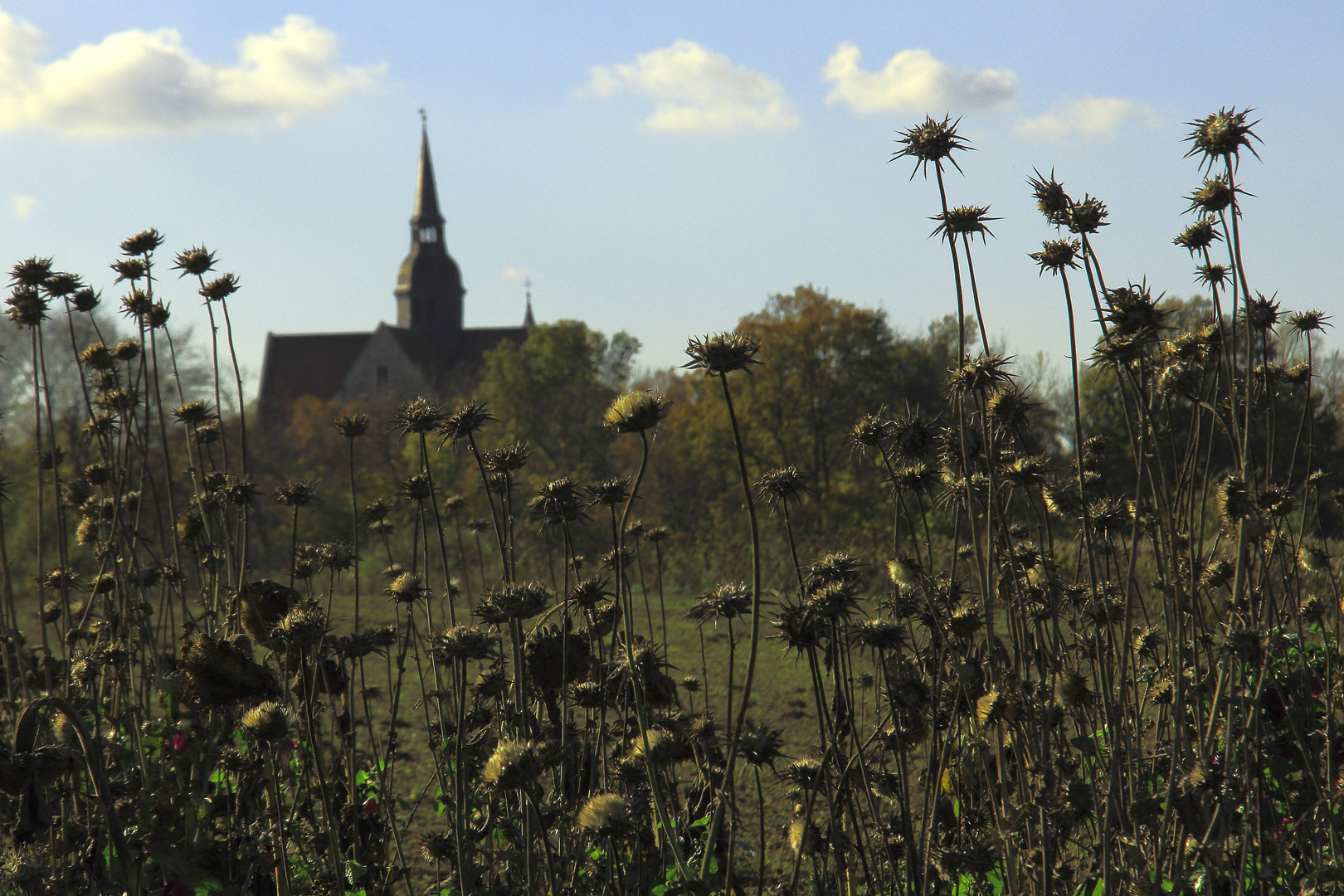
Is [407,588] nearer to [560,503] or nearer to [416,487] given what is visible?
[416,487]

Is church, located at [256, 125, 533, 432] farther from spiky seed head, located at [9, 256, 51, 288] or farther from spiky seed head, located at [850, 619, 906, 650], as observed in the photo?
spiky seed head, located at [850, 619, 906, 650]

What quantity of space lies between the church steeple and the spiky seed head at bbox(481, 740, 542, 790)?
72117 millimetres

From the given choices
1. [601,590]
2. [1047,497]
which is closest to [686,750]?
[601,590]

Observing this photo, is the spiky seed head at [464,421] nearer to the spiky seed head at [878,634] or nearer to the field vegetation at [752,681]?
the field vegetation at [752,681]

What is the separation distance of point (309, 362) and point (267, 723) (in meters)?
73.0

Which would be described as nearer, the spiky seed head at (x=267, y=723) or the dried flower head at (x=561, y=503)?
the spiky seed head at (x=267, y=723)

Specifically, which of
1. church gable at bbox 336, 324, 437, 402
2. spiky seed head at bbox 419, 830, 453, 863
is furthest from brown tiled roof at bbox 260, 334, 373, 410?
spiky seed head at bbox 419, 830, 453, 863

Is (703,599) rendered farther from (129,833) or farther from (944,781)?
(129,833)

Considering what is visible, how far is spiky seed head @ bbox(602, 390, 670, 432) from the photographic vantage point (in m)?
2.26

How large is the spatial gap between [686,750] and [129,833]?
1.81 meters

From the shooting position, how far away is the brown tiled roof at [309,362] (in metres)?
70.1

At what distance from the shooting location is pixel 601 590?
3.50 meters

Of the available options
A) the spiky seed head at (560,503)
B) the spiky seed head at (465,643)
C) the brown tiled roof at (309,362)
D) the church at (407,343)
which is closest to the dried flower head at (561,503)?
the spiky seed head at (560,503)

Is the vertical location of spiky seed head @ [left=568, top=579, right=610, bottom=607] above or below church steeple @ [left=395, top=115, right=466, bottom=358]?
below
